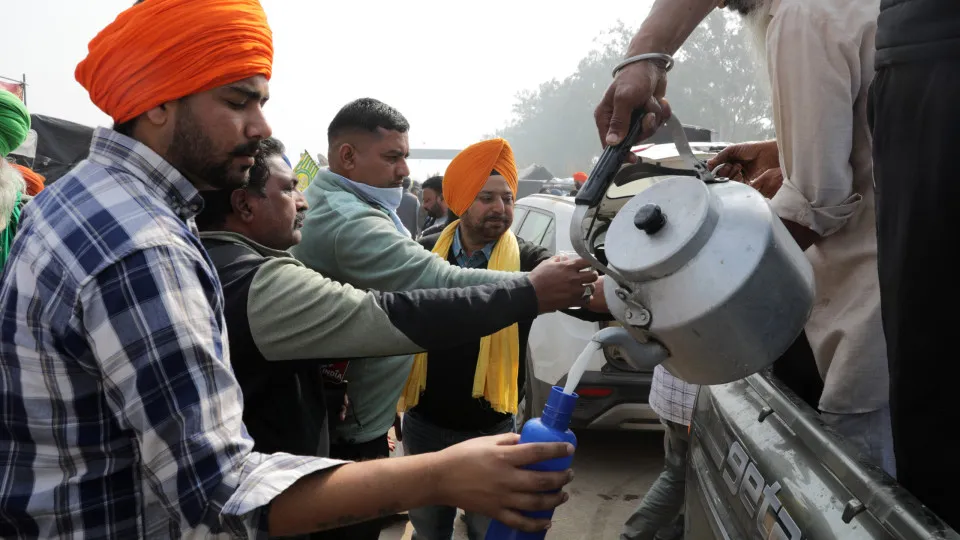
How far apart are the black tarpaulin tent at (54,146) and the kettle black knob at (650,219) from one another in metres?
7.50

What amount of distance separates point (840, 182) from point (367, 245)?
1.35 m

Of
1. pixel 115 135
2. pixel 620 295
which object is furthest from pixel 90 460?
pixel 620 295

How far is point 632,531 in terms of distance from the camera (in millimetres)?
3201

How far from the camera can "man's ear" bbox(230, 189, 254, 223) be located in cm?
178

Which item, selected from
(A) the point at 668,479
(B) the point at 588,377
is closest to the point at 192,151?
(A) the point at 668,479

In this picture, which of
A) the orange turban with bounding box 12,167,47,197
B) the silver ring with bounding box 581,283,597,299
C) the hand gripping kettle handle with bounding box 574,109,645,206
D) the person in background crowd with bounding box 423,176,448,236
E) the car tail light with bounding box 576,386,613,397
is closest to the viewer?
the hand gripping kettle handle with bounding box 574,109,645,206

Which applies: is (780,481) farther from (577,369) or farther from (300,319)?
(300,319)

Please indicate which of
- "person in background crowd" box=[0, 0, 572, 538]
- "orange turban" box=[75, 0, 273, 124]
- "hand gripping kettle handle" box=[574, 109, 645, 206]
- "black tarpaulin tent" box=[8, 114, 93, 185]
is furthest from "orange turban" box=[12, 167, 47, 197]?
"black tarpaulin tent" box=[8, 114, 93, 185]

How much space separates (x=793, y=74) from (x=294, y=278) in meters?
1.22

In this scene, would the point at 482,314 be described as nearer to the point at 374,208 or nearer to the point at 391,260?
the point at 391,260

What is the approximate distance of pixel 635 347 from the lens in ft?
→ 3.63

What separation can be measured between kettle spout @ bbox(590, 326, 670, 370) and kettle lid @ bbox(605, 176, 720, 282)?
0.35ft

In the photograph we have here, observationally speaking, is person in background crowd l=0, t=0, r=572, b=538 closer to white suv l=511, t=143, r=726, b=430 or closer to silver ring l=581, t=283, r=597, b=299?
silver ring l=581, t=283, r=597, b=299

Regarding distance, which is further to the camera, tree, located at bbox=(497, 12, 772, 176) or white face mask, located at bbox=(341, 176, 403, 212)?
tree, located at bbox=(497, 12, 772, 176)
